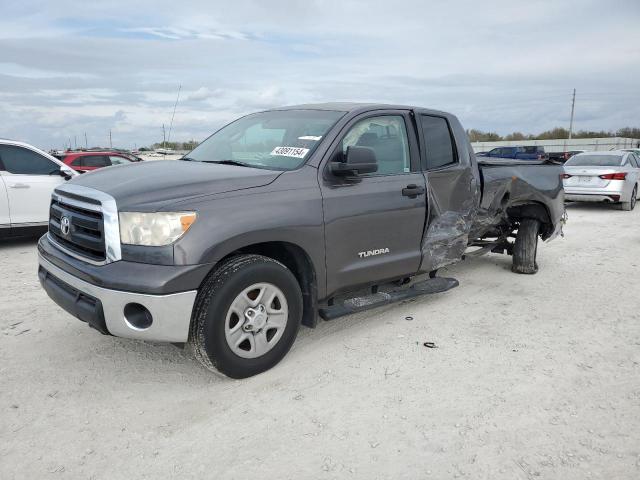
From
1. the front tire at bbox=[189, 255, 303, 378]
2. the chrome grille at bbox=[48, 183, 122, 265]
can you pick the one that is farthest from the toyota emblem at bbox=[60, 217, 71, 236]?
the front tire at bbox=[189, 255, 303, 378]

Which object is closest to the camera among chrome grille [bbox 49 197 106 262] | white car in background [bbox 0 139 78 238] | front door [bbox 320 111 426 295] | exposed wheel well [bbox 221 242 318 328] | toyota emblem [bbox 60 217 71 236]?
chrome grille [bbox 49 197 106 262]

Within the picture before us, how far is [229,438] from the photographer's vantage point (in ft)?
9.26

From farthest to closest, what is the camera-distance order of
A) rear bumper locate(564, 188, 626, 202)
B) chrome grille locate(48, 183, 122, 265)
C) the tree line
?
the tree line
rear bumper locate(564, 188, 626, 202)
chrome grille locate(48, 183, 122, 265)

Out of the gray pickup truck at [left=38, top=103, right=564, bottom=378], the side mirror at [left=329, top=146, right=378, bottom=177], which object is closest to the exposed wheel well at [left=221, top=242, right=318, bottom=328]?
the gray pickup truck at [left=38, top=103, right=564, bottom=378]

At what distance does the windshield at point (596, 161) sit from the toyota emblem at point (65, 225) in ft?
41.5

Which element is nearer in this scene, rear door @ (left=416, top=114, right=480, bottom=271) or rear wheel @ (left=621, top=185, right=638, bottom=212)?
rear door @ (left=416, top=114, right=480, bottom=271)

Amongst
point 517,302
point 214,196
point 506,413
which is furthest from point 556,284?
point 214,196

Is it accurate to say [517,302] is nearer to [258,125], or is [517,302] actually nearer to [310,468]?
[258,125]

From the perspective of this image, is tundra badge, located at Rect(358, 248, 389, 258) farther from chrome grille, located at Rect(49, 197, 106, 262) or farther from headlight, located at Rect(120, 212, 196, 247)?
chrome grille, located at Rect(49, 197, 106, 262)

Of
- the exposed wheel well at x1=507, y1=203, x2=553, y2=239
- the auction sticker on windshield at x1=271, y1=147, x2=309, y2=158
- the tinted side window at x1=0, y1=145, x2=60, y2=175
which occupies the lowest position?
the exposed wheel well at x1=507, y1=203, x2=553, y2=239

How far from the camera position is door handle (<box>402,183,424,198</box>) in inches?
170

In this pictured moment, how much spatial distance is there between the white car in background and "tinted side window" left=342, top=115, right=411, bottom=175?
223 inches

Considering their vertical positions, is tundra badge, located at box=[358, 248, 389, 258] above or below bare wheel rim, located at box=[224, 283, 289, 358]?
above

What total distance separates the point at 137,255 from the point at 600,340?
11.9 ft
